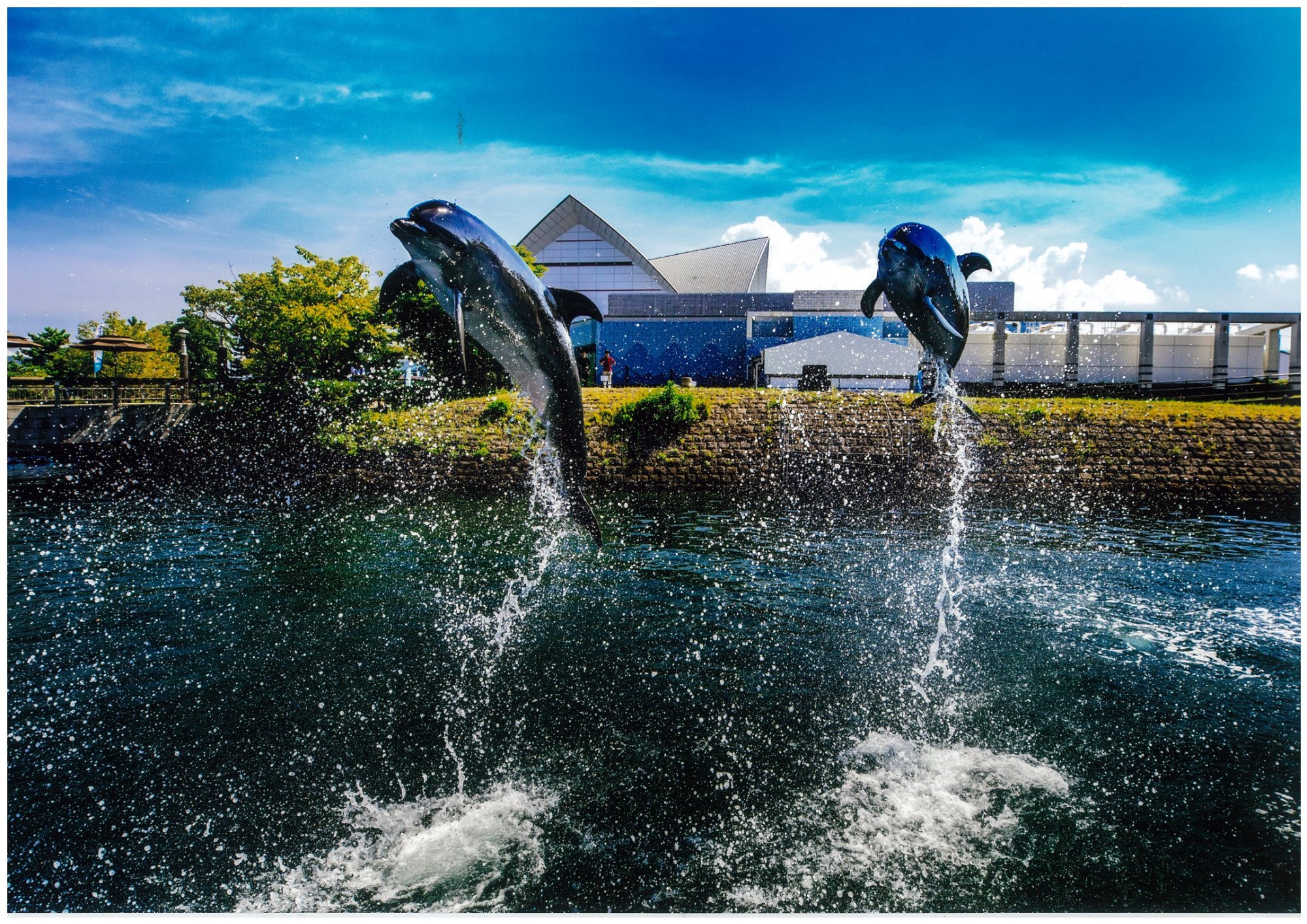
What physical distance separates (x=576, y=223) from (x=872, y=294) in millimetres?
45965

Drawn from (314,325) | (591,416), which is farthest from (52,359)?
(591,416)

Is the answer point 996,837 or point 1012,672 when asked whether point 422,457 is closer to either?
point 1012,672

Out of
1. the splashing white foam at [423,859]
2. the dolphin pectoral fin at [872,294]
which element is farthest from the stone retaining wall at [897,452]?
the splashing white foam at [423,859]

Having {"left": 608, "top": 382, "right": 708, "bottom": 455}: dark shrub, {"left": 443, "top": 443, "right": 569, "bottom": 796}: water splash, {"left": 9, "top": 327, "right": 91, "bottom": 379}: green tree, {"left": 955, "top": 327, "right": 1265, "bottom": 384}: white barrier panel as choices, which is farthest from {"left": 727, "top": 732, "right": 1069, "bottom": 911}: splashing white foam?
{"left": 9, "top": 327, "right": 91, "bottom": 379}: green tree

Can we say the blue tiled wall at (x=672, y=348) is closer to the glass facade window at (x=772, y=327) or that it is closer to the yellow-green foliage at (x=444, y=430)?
the glass facade window at (x=772, y=327)

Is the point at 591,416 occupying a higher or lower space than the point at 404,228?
lower

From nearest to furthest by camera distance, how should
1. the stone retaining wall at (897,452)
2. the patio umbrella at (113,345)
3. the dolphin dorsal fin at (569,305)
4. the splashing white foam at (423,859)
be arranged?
the splashing white foam at (423,859), the dolphin dorsal fin at (569,305), the stone retaining wall at (897,452), the patio umbrella at (113,345)

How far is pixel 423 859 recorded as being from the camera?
13.7 ft

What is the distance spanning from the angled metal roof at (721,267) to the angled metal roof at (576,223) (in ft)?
18.2

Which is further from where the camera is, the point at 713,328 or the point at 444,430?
the point at 713,328

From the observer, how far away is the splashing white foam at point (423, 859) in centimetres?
387

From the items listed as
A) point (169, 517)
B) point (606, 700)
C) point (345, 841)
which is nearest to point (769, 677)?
point (606, 700)

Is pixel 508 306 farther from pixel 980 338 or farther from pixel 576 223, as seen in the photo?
pixel 576 223

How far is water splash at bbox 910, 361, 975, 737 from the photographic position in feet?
22.3
